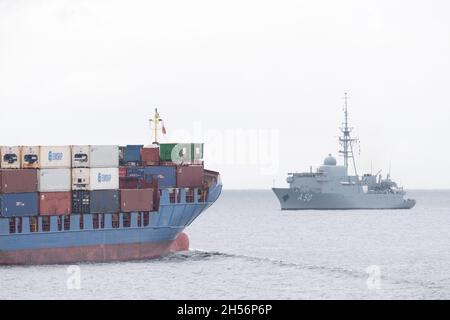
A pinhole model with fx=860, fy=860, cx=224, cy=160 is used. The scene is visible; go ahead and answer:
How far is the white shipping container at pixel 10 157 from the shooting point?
59094 mm

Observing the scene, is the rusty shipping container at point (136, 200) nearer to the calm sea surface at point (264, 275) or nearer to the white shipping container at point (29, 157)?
the calm sea surface at point (264, 275)

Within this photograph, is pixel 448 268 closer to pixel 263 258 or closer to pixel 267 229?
pixel 263 258

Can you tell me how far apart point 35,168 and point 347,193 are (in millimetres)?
102878

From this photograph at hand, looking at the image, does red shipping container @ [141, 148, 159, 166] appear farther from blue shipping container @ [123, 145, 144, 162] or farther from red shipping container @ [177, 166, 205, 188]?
red shipping container @ [177, 166, 205, 188]

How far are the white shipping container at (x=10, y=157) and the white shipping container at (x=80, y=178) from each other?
3.90m

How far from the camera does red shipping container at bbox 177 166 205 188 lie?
6425 cm

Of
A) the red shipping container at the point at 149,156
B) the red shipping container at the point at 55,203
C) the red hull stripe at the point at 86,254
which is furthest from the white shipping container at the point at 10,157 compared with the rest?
the red shipping container at the point at 149,156

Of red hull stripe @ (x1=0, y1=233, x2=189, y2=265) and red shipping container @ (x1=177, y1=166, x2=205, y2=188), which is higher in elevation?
red shipping container @ (x1=177, y1=166, x2=205, y2=188)

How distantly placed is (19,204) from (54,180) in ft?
9.52

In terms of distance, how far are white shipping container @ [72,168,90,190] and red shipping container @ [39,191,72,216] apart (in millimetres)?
824

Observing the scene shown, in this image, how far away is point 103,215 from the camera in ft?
198

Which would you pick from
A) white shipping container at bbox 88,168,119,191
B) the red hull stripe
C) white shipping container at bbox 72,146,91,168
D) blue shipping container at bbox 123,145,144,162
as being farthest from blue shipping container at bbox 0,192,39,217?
blue shipping container at bbox 123,145,144,162

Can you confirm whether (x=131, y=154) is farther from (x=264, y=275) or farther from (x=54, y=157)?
(x=264, y=275)
